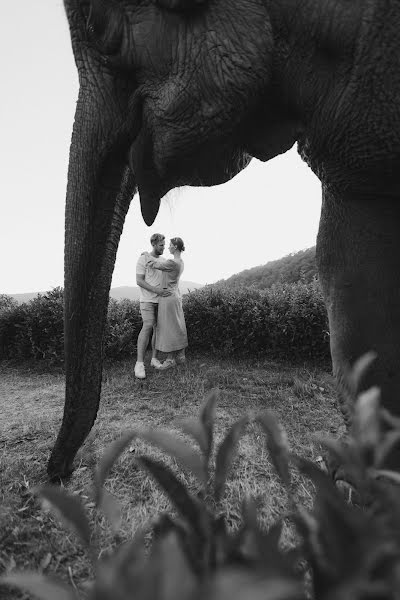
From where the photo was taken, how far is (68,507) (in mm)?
383

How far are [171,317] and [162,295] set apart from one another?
0.38m

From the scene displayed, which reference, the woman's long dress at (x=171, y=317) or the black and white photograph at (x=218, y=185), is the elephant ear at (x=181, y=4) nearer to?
the black and white photograph at (x=218, y=185)

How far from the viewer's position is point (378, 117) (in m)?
1.32

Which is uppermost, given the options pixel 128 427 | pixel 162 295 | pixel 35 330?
pixel 162 295

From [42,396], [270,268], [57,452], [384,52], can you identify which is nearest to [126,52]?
[384,52]

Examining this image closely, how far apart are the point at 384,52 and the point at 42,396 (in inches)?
222

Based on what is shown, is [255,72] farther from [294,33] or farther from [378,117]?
[378,117]

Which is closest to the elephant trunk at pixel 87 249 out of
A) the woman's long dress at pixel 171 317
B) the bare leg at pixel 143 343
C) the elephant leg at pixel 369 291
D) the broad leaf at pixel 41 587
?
the elephant leg at pixel 369 291

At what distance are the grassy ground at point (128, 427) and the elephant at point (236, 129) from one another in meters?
0.35

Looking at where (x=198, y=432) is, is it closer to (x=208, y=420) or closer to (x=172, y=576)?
(x=208, y=420)

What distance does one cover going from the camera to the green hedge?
23.5 ft

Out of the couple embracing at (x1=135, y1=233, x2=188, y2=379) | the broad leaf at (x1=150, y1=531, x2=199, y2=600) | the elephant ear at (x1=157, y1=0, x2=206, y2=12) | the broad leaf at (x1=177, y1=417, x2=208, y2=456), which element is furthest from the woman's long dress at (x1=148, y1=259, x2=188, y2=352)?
the broad leaf at (x1=150, y1=531, x2=199, y2=600)

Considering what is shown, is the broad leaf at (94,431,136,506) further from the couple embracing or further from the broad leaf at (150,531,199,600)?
the couple embracing

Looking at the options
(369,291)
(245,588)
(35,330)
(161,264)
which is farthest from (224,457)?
(35,330)
